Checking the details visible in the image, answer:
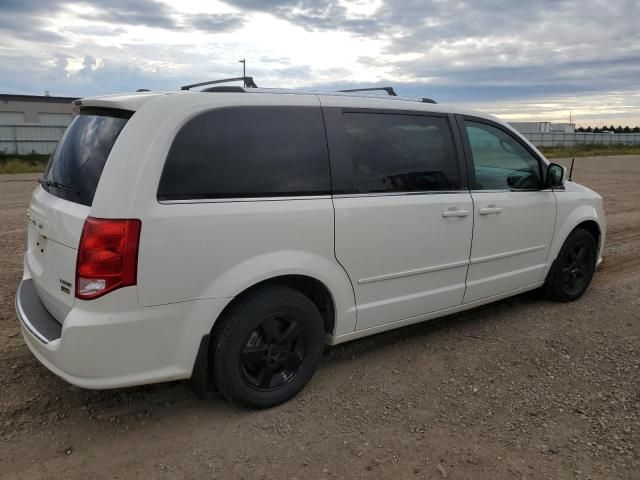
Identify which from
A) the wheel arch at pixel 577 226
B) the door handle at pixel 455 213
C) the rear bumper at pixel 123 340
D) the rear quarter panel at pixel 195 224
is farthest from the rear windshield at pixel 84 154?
the wheel arch at pixel 577 226

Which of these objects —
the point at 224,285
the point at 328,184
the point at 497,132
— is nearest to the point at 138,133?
the point at 224,285

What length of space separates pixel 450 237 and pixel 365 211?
2.70 feet

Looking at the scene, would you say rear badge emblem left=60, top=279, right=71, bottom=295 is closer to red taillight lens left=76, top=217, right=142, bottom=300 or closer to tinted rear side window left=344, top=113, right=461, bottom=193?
red taillight lens left=76, top=217, right=142, bottom=300

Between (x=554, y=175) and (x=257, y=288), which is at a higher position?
(x=554, y=175)

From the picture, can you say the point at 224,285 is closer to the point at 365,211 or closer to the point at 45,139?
the point at 365,211

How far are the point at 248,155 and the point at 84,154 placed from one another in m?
0.88

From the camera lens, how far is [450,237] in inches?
153

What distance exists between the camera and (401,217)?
140 inches

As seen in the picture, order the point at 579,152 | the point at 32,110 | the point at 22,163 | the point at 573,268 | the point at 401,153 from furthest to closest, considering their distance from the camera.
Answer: the point at 579,152, the point at 32,110, the point at 22,163, the point at 573,268, the point at 401,153

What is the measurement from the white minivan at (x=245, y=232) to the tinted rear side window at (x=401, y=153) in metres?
0.01

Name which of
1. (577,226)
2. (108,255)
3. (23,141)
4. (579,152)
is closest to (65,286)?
(108,255)

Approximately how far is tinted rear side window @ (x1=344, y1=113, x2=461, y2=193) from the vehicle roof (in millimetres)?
81

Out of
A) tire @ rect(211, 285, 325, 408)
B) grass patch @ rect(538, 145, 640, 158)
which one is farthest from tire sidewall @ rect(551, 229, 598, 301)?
grass patch @ rect(538, 145, 640, 158)

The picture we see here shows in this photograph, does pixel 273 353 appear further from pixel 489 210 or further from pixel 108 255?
pixel 489 210
